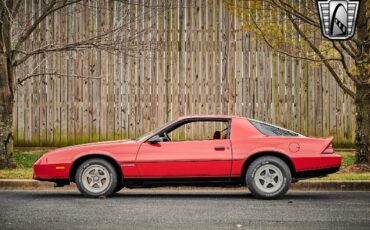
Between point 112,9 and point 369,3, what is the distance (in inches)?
243

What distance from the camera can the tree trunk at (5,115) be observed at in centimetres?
1445

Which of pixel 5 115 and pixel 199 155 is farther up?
pixel 5 115

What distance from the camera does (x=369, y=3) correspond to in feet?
45.4

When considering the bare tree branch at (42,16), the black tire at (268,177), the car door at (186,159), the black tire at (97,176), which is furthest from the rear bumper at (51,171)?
the bare tree branch at (42,16)

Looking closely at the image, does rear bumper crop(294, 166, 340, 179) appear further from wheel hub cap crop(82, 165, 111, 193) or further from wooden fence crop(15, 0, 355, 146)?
wooden fence crop(15, 0, 355, 146)

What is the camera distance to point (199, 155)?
10.4 meters

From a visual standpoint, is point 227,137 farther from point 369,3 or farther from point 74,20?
point 74,20

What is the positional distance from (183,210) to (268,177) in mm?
1703

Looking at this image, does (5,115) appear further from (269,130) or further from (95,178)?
(269,130)

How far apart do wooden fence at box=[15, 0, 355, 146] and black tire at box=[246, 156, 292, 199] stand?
6.35m

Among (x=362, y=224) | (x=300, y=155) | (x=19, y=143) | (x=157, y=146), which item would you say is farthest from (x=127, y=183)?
(x=19, y=143)

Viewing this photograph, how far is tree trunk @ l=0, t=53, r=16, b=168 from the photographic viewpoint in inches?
569
